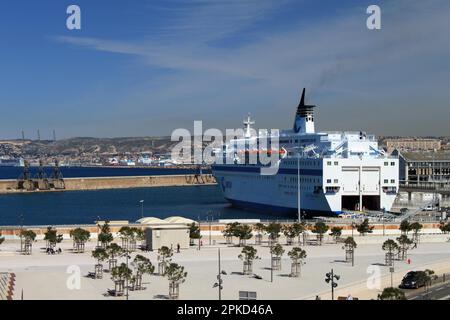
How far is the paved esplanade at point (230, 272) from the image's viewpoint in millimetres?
19156

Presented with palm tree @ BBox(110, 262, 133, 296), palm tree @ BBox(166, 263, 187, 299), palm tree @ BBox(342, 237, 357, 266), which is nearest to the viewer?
palm tree @ BBox(166, 263, 187, 299)

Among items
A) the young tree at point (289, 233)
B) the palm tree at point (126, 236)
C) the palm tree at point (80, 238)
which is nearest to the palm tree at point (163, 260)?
the palm tree at point (126, 236)

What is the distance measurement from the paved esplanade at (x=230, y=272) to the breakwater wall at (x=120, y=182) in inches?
2416

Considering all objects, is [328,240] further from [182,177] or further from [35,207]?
[182,177]

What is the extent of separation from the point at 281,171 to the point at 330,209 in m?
6.13

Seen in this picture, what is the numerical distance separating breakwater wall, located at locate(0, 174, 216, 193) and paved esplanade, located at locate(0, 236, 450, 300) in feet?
201

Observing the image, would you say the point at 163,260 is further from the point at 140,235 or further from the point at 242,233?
the point at 242,233

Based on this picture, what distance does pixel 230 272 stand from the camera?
2283 cm

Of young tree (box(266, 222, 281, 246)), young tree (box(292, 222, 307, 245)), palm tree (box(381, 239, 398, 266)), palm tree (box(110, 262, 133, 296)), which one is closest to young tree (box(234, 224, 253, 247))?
young tree (box(266, 222, 281, 246))

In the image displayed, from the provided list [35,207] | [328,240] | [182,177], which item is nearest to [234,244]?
[328,240]

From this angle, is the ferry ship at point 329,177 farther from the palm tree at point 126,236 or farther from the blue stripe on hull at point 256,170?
the palm tree at point 126,236

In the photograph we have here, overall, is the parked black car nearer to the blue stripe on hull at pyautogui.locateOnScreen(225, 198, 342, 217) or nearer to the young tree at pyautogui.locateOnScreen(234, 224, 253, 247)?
the young tree at pyautogui.locateOnScreen(234, 224, 253, 247)

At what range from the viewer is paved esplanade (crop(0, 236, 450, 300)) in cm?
1916

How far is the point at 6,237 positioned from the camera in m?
32.2
